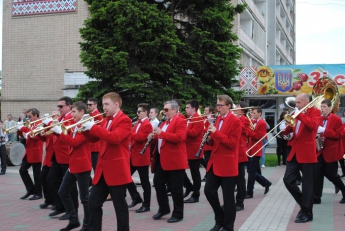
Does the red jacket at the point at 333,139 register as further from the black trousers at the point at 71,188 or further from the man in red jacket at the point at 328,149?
the black trousers at the point at 71,188

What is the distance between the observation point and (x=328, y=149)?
30.4 feet

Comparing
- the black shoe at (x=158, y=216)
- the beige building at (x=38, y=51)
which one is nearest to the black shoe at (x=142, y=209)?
the black shoe at (x=158, y=216)

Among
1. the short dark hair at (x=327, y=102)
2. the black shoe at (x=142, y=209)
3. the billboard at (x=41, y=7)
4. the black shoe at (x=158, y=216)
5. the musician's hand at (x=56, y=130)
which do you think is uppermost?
the billboard at (x=41, y=7)

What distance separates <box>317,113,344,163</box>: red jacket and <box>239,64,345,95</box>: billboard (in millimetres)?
15240

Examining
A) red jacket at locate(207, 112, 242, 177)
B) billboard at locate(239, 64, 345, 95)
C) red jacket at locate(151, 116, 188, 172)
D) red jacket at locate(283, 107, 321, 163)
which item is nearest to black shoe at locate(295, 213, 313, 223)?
red jacket at locate(283, 107, 321, 163)

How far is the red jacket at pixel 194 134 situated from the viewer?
32.3 ft

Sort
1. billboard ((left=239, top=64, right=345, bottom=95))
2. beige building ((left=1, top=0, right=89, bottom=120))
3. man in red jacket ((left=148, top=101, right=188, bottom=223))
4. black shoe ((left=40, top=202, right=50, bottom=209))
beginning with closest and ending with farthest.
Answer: man in red jacket ((left=148, top=101, right=188, bottom=223)) < black shoe ((left=40, top=202, right=50, bottom=209)) < billboard ((left=239, top=64, right=345, bottom=95)) < beige building ((left=1, top=0, right=89, bottom=120))

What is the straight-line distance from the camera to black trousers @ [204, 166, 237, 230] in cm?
675

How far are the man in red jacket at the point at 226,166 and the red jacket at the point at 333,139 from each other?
298 cm

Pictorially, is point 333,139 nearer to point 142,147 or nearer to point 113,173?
point 142,147

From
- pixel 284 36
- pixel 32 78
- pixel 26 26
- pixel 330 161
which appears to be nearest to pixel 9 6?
pixel 26 26

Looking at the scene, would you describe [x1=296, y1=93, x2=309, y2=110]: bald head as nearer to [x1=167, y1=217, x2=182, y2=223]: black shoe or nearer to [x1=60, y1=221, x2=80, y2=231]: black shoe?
[x1=167, y1=217, x2=182, y2=223]: black shoe

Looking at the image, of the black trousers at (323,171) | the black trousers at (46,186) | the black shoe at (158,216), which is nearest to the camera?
the black shoe at (158,216)

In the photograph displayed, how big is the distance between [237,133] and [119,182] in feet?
6.36
